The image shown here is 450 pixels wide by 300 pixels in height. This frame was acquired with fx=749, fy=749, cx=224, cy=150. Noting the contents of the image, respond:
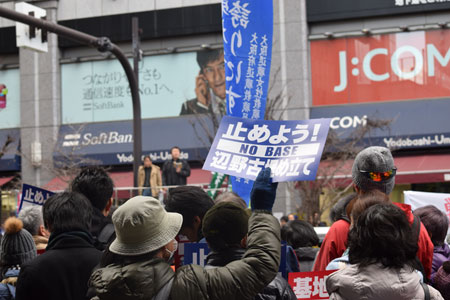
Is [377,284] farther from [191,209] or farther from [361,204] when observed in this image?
[191,209]

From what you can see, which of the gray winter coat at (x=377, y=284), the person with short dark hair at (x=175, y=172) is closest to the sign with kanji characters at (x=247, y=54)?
the gray winter coat at (x=377, y=284)

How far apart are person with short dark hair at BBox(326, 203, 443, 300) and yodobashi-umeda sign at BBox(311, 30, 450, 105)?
833 inches

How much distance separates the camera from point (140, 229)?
3.39 m

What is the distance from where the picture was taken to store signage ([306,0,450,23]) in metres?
23.9

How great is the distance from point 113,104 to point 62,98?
216 cm

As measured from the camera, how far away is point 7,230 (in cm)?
533

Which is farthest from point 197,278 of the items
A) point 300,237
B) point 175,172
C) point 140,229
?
point 175,172

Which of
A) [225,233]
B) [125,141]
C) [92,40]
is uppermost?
[92,40]

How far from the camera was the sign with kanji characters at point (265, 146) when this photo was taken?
4.34 metres

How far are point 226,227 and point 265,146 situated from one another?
1.10 meters

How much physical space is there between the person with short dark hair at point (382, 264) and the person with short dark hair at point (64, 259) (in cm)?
160

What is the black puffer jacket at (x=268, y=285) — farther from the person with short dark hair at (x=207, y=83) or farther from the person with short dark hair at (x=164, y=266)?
the person with short dark hair at (x=207, y=83)

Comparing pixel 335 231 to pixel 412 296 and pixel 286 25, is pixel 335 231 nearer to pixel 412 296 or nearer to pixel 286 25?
pixel 412 296

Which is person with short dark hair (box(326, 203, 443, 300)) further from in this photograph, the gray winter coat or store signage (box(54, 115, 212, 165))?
store signage (box(54, 115, 212, 165))
